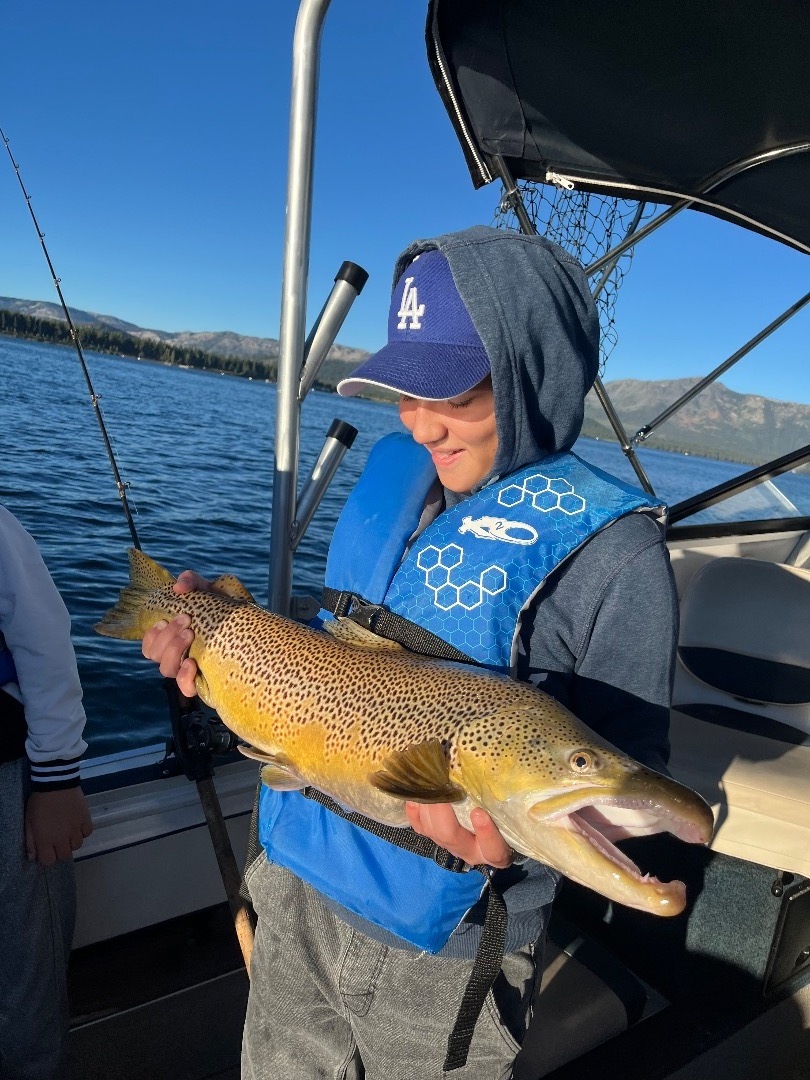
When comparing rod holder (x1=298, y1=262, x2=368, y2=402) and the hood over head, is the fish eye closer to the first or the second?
the hood over head

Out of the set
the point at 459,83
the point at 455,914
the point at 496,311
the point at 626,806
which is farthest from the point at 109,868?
the point at 459,83

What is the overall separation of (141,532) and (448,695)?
40.1 ft

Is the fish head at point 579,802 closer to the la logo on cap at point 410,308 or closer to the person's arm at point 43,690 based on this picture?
the la logo on cap at point 410,308

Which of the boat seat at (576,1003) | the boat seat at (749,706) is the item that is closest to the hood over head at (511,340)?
the boat seat at (749,706)

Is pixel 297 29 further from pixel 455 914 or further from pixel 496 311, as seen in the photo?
pixel 455 914

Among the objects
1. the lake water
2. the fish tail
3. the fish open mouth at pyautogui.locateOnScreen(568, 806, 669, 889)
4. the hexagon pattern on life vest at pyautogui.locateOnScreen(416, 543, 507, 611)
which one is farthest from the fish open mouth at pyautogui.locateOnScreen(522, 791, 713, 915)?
the lake water

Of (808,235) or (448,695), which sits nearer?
(448,695)

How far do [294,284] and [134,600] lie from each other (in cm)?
150

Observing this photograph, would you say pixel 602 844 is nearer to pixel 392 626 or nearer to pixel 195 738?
pixel 392 626

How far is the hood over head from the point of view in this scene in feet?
6.35

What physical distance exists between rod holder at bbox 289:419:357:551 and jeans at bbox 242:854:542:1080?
148 cm

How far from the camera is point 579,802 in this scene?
1.60 meters

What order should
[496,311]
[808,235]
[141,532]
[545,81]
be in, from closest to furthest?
[496,311] < [545,81] < [808,235] < [141,532]

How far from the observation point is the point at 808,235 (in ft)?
14.5
